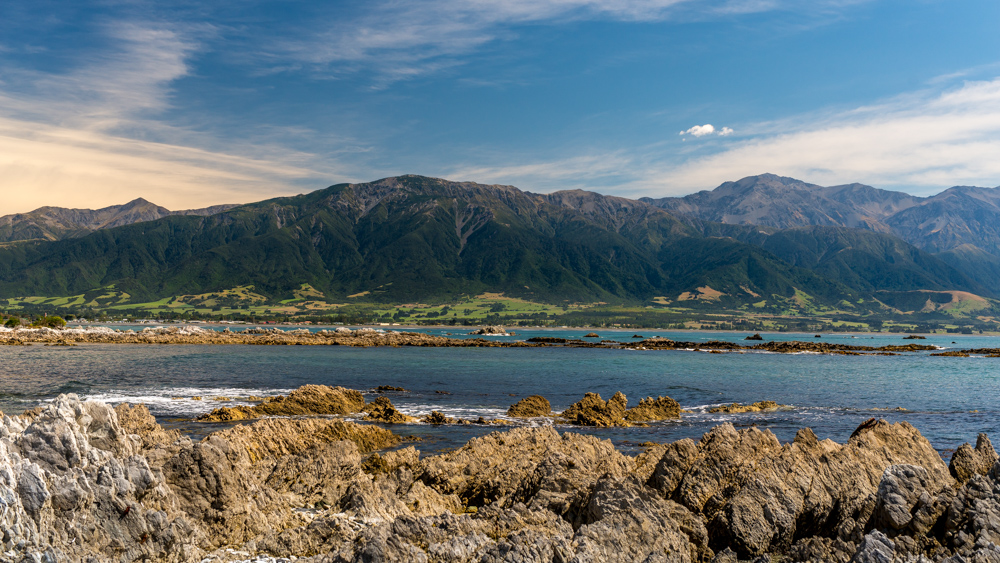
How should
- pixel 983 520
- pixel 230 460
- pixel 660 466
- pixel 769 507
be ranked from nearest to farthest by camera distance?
pixel 983 520 → pixel 769 507 → pixel 230 460 → pixel 660 466

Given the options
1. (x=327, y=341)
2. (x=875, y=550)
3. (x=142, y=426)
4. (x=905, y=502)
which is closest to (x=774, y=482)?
(x=905, y=502)

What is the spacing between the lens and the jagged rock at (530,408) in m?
36.4

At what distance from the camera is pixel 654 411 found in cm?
3675

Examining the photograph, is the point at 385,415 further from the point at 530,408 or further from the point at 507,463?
the point at 507,463

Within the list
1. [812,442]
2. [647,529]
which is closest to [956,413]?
[812,442]

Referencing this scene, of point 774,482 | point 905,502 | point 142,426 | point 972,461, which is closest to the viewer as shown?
point 905,502

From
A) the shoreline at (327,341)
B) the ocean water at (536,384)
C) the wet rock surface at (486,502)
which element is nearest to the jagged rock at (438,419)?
the ocean water at (536,384)

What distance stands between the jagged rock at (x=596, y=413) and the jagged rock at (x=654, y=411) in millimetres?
747

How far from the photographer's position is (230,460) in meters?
14.6

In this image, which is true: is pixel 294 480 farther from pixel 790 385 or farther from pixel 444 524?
pixel 790 385

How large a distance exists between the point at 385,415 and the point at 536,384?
2601 cm

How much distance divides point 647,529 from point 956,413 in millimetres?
40238

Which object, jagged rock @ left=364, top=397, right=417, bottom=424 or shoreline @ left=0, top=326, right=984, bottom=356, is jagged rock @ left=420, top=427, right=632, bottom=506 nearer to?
jagged rock @ left=364, top=397, right=417, bottom=424

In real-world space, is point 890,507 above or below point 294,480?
above
